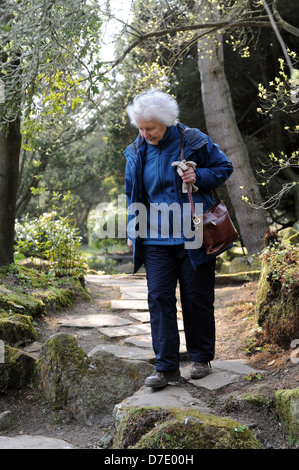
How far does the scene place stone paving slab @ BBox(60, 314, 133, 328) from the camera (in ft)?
17.3

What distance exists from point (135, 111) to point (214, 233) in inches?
37.5

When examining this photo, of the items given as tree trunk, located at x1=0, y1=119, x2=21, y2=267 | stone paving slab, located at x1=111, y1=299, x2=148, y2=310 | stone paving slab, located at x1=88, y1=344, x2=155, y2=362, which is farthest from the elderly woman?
tree trunk, located at x1=0, y1=119, x2=21, y2=267

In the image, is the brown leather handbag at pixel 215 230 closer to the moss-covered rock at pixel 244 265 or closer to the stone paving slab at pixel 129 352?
the stone paving slab at pixel 129 352

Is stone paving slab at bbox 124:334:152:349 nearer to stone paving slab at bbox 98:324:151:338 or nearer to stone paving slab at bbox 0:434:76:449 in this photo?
stone paving slab at bbox 98:324:151:338

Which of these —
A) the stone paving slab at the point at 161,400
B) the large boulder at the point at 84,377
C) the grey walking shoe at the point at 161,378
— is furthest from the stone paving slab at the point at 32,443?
the grey walking shoe at the point at 161,378

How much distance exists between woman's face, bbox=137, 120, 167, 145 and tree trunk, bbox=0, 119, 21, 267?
3.64m

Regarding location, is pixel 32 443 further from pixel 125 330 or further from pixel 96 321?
pixel 96 321

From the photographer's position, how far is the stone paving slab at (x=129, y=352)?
13.2 feet

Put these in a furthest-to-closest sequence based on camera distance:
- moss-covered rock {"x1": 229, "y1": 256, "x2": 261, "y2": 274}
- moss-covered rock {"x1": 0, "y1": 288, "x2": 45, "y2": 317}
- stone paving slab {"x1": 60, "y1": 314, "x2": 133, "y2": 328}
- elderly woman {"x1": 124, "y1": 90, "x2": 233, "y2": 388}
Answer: moss-covered rock {"x1": 229, "y1": 256, "x2": 261, "y2": 274} → stone paving slab {"x1": 60, "y1": 314, "x2": 133, "y2": 328} → moss-covered rock {"x1": 0, "y1": 288, "x2": 45, "y2": 317} → elderly woman {"x1": 124, "y1": 90, "x2": 233, "y2": 388}

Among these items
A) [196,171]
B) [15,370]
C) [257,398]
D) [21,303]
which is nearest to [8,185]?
[21,303]

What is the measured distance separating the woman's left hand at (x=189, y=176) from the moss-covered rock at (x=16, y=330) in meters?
1.99

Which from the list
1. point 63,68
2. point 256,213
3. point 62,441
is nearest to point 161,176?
point 62,441
